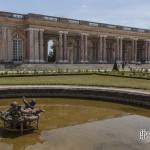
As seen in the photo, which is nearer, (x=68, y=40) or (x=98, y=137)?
(x=98, y=137)

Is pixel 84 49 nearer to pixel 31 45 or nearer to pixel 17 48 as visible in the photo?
pixel 31 45

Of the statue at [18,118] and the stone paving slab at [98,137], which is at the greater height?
the statue at [18,118]

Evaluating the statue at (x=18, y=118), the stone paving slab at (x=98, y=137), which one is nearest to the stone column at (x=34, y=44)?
the stone paving slab at (x=98, y=137)

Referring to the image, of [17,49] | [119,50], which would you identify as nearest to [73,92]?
[17,49]

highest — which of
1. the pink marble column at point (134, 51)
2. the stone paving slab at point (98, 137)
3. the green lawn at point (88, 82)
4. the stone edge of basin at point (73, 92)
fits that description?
the pink marble column at point (134, 51)

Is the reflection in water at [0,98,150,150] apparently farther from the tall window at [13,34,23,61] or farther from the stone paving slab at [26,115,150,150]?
the tall window at [13,34,23,61]

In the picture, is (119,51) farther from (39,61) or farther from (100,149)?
(100,149)

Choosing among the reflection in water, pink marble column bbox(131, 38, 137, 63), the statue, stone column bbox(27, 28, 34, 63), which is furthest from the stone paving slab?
pink marble column bbox(131, 38, 137, 63)

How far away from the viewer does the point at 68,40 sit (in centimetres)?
6238

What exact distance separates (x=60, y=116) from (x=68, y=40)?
49.0 m

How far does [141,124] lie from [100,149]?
12.7 feet

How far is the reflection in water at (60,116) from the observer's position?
10.3 meters

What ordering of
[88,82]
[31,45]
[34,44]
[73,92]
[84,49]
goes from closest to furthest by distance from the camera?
[73,92] < [88,82] < [31,45] < [34,44] < [84,49]

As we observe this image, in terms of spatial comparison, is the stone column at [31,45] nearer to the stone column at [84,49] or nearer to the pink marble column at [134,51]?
the stone column at [84,49]
